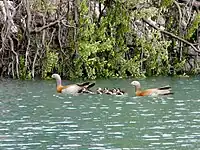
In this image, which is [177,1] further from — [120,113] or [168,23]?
[120,113]

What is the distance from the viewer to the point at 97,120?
1394 cm

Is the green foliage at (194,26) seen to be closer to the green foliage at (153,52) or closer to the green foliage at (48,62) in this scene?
the green foliage at (153,52)

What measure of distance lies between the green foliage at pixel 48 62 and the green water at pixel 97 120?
2.64 metres

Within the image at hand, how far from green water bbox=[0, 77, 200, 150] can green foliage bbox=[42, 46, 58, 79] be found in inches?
104

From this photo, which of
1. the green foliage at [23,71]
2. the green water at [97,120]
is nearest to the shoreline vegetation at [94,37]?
the green foliage at [23,71]

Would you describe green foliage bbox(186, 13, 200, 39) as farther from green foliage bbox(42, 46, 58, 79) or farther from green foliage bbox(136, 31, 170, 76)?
green foliage bbox(42, 46, 58, 79)

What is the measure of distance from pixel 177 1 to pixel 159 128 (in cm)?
1206

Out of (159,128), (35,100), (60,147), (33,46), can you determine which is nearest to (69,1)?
(33,46)

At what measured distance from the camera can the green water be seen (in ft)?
38.1

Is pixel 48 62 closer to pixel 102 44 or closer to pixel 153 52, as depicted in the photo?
pixel 102 44

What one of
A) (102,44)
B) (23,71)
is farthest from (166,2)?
(23,71)

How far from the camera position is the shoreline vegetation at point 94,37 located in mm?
22328

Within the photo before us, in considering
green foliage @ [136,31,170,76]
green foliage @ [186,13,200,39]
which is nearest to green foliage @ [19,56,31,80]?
green foliage @ [136,31,170,76]

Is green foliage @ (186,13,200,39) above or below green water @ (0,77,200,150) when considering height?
above
